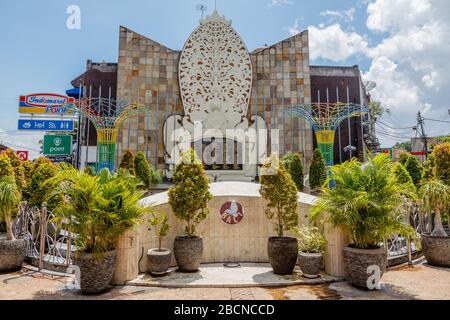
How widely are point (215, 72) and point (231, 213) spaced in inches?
628

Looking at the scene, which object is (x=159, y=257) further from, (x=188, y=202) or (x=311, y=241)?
(x=311, y=241)

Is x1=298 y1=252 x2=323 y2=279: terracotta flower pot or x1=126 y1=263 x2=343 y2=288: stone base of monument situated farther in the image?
x1=298 y1=252 x2=323 y2=279: terracotta flower pot

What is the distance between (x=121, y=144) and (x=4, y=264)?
53.1 feet

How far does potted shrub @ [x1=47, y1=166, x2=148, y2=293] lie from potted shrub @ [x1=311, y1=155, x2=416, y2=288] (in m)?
4.33

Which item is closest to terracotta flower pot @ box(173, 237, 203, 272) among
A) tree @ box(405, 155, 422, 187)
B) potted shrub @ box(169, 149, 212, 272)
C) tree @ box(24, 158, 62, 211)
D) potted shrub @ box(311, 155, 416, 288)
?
potted shrub @ box(169, 149, 212, 272)

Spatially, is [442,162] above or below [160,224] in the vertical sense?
above

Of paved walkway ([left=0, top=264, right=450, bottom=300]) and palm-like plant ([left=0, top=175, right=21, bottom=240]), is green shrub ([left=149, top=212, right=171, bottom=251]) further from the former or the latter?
palm-like plant ([left=0, top=175, right=21, bottom=240])

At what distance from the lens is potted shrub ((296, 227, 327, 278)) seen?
6926 millimetres

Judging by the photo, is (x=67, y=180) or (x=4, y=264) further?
(x=4, y=264)

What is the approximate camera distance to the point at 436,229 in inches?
327

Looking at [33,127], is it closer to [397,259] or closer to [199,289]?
[199,289]

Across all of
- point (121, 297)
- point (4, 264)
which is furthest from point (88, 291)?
point (4, 264)

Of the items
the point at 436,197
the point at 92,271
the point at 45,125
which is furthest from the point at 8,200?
the point at 45,125
